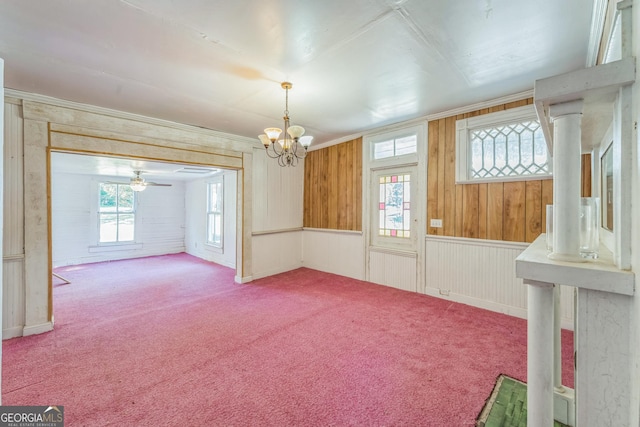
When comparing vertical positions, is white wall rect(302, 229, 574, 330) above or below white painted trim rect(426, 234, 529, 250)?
below

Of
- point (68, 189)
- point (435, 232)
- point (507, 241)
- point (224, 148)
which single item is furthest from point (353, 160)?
point (68, 189)

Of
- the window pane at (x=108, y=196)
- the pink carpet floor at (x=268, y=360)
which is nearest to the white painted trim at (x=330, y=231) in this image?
the pink carpet floor at (x=268, y=360)

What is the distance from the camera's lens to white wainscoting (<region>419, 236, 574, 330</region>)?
3104 mm

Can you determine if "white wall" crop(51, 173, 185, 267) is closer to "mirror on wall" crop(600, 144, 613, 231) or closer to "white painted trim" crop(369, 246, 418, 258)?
"white painted trim" crop(369, 246, 418, 258)

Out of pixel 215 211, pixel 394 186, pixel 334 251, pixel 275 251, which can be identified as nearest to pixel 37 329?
pixel 275 251

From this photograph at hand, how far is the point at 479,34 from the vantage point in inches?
78.8

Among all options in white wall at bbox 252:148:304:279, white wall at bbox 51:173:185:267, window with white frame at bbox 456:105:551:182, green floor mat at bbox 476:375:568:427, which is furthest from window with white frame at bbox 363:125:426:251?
white wall at bbox 51:173:185:267

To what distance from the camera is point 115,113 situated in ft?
11.1

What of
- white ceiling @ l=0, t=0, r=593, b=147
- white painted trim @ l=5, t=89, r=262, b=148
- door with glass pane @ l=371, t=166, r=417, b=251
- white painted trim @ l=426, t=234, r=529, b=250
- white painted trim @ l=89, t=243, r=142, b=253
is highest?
white ceiling @ l=0, t=0, r=593, b=147

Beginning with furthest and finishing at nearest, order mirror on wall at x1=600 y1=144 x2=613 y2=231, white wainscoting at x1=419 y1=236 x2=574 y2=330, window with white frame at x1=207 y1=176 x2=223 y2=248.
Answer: window with white frame at x1=207 y1=176 x2=223 y2=248, white wainscoting at x1=419 y1=236 x2=574 y2=330, mirror on wall at x1=600 y1=144 x2=613 y2=231

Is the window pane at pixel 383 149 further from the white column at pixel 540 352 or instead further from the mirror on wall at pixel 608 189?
the white column at pixel 540 352

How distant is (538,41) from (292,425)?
3.29 m

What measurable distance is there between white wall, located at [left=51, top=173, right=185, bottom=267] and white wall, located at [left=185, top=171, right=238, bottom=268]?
0.41m

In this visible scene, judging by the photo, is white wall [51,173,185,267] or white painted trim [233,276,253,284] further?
white wall [51,173,185,267]
